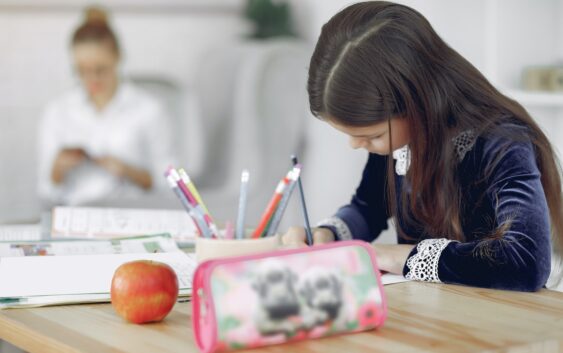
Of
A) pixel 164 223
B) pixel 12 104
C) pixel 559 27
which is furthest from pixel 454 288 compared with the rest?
pixel 12 104

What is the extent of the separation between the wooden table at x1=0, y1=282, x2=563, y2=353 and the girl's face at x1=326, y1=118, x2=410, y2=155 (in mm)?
281

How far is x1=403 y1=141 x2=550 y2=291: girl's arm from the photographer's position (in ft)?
4.15

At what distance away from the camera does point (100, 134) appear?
419 cm

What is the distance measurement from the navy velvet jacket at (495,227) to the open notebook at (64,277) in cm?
35

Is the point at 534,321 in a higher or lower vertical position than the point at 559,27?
lower

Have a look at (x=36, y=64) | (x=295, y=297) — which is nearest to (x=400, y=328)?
(x=295, y=297)

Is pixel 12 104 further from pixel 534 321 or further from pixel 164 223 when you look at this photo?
pixel 534 321

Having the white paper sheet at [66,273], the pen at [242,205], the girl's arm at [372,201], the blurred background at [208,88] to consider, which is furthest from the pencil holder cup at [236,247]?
the blurred background at [208,88]

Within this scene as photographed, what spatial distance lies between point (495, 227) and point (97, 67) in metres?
3.06

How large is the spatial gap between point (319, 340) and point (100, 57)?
341cm

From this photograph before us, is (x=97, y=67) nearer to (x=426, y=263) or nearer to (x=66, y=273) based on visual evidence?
(x=66, y=273)

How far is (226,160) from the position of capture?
428 cm

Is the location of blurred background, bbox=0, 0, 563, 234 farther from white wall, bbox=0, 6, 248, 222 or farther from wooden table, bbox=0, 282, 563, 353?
wooden table, bbox=0, 282, 563, 353

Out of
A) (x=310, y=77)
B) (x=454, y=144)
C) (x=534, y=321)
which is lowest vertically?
(x=534, y=321)
